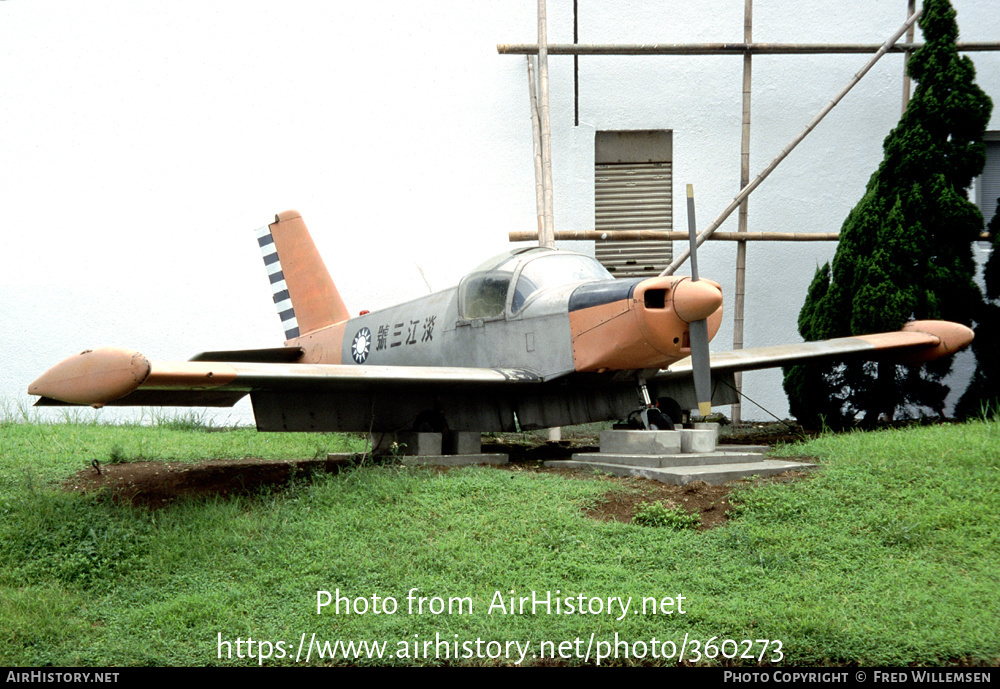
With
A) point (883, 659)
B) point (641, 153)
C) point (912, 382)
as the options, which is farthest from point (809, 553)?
point (641, 153)

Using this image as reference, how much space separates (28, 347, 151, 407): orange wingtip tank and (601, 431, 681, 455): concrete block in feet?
13.1

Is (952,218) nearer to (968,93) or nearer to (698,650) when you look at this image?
(968,93)

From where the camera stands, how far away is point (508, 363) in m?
8.39

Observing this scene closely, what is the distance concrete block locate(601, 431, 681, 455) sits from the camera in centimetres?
743

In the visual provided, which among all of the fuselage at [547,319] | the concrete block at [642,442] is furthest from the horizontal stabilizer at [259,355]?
the concrete block at [642,442]

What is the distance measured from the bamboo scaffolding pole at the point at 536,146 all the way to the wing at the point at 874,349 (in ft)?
9.28

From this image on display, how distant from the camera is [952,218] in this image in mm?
9367

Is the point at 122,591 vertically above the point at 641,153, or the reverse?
the point at 641,153

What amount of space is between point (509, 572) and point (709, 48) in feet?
27.7

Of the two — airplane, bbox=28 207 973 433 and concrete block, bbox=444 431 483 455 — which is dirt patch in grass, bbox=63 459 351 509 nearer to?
airplane, bbox=28 207 973 433

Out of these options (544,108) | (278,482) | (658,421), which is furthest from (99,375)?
(544,108)

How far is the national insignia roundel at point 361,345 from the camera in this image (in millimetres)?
10492

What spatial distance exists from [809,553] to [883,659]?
1.18m

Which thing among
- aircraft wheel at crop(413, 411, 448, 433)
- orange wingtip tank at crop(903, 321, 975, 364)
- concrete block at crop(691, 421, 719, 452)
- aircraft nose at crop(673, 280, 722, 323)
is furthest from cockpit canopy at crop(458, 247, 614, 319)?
orange wingtip tank at crop(903, 321, 975, 364)
